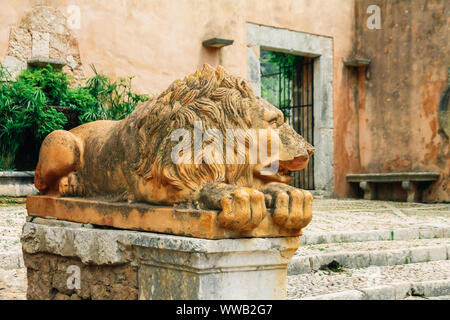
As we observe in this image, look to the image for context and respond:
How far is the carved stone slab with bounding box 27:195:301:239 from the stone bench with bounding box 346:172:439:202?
7.56 meters

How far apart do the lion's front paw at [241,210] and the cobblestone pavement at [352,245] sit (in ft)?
4.01

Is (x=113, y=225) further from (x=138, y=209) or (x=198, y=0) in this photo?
(x=198, y=0)

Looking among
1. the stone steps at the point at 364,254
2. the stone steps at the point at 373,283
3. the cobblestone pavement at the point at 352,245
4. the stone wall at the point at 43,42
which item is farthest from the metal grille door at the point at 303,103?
the stone steps at the point at 373,283

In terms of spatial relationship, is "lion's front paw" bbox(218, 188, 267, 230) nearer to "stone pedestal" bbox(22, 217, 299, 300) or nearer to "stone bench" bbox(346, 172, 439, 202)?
"stone pedestal" bbox(22, 217, 299, 300)

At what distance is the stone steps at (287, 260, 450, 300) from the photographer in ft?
10.5

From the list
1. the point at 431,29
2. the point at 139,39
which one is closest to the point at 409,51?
the point at 431,29

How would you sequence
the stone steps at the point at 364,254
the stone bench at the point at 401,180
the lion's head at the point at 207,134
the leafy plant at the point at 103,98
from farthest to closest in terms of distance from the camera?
the stone bench at the point at 401,180, the leafy plant at the point at 103,98, the stone steps at the point at 364,254, the lion's head at the point at 207,134

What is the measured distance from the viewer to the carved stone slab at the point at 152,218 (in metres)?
2.04

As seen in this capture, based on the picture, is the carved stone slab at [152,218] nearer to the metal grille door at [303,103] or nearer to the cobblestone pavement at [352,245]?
the cobblestone pavement at [352,245]

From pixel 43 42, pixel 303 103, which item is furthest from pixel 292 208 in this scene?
pixel 303 103

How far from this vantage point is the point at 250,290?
211 cm

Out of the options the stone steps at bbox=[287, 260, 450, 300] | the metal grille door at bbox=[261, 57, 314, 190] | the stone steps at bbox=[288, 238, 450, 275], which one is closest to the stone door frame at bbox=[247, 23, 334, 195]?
the metal grille door at bbox=[261, 57, 314, 190]

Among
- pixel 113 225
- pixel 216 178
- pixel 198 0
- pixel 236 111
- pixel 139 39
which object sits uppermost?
pixel 198 0

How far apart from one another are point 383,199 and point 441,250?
564 cm
